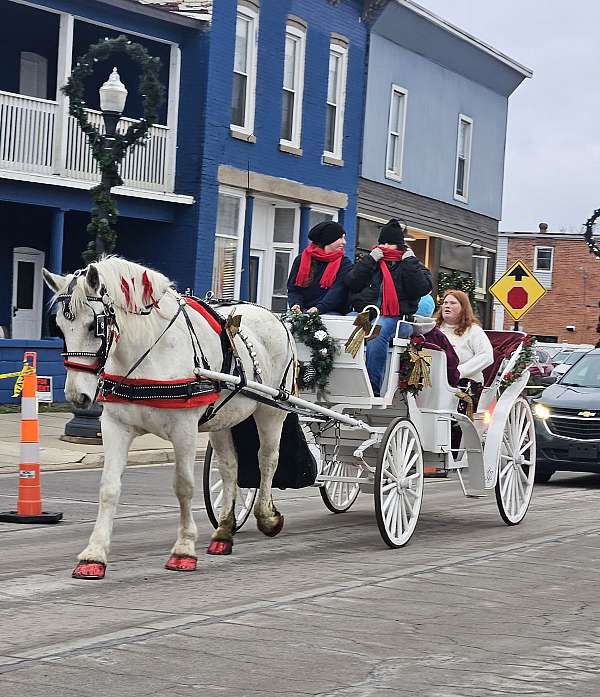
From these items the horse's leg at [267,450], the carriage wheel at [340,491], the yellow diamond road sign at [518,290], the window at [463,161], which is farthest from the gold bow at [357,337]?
the window at [463,161]

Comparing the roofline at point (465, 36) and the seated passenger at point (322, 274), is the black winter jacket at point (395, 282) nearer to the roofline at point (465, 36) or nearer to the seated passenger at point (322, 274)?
the seated passenger at point (322, 274)

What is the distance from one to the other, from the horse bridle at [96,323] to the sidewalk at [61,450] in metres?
7.25

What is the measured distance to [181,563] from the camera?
8.59 m

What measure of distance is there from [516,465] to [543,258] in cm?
5482

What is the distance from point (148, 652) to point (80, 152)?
1782 centimetres

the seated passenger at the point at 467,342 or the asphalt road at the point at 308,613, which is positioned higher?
the seated passenger at the point at 467,342

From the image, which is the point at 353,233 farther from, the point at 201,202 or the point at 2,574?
the point at 2,574

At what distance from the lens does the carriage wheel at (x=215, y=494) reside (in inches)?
410

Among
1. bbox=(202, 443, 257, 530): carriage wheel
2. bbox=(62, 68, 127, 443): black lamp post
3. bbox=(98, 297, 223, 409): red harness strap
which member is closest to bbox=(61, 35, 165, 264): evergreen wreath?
bbox=(62, 68, 127, 443): black lamp post

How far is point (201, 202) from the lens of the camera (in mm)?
24984

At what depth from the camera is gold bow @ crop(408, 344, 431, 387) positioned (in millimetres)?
10539

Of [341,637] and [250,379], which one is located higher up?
[250,379]

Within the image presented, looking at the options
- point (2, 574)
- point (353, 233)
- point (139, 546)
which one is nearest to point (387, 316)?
point (139, 546)

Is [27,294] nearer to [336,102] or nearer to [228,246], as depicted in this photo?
[228,246]
